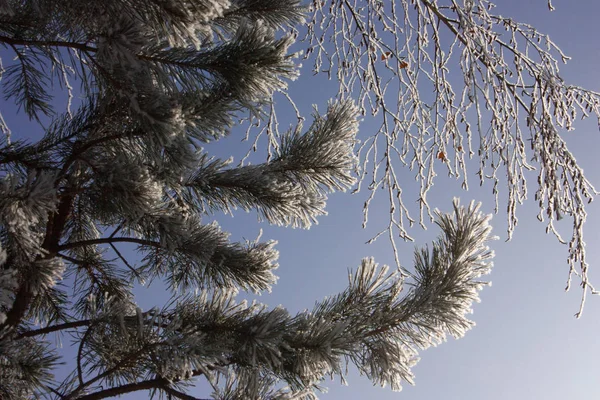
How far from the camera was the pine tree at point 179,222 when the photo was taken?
1755 mm

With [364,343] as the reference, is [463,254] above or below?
above

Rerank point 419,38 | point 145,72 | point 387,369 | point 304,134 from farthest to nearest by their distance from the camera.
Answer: point 419,38 < point 304,134 < point 387,369 < point 145,72

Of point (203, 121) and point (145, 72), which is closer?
point (145, 72)

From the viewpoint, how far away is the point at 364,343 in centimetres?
203

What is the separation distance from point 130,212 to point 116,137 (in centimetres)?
35

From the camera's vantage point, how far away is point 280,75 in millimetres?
2039

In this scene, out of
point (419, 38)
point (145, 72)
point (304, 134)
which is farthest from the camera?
point (419, 38)

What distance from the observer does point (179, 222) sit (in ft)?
7.15

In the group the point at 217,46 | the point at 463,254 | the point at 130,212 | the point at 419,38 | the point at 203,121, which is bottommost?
the point at 463,254

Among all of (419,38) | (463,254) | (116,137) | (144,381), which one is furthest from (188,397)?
(419,38)

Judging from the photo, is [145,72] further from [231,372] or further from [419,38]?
[419,38]

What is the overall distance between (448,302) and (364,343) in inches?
14.5

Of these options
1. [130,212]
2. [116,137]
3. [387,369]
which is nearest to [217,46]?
[116,137]

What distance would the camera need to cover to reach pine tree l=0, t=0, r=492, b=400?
175 cm
